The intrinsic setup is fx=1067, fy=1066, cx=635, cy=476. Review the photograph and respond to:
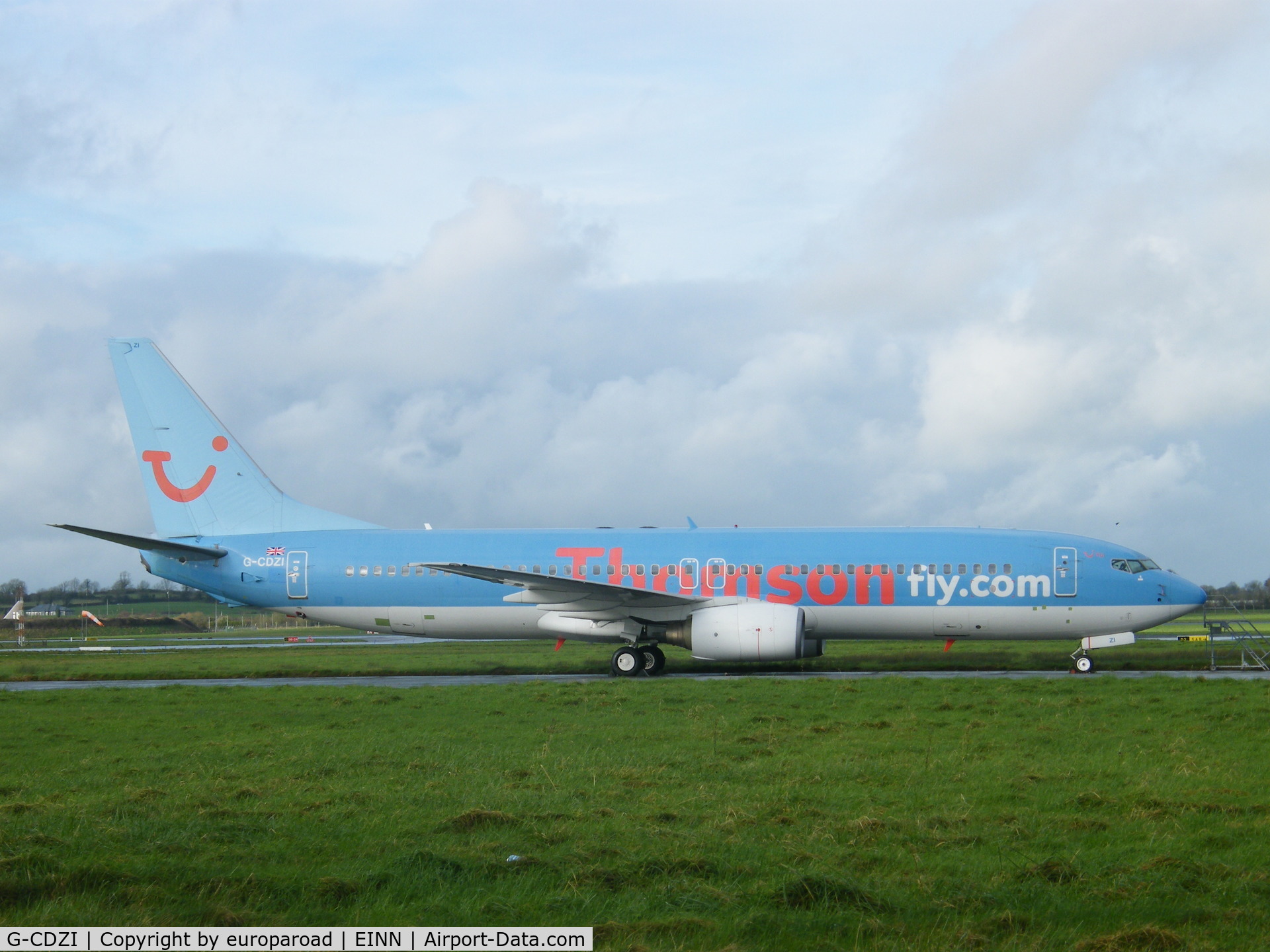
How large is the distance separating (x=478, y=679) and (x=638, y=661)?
394 centimetres

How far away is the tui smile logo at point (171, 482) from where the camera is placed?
29.6m

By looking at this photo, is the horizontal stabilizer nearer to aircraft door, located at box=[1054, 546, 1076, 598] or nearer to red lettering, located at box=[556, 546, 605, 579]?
red lettering, located at box=[556, 546, 605, 579]

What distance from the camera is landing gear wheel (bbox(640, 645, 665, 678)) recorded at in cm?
2661

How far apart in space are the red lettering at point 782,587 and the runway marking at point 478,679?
1.80 metres

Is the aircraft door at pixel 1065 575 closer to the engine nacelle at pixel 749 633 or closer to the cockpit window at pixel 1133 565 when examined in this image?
the cockpit window at pixel 1133 565

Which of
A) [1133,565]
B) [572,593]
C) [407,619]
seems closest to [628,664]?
[572,593]

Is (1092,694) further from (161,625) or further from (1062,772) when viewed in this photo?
(161,625)

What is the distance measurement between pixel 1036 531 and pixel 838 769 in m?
17.6

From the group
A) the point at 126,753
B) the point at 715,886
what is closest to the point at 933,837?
the point at 715,886

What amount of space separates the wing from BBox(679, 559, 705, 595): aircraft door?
0.25 meters

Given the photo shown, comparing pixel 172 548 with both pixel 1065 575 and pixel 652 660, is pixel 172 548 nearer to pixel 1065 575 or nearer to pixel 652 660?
pixel 652 660

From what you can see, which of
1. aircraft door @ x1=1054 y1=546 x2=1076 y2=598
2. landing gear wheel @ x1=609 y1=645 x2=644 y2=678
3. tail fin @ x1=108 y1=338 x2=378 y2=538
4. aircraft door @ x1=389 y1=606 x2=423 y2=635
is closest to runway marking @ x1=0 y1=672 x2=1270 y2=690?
landing gear wheel @ x1=609 y1=645 x2=644 y2=678

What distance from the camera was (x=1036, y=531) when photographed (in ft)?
88.7

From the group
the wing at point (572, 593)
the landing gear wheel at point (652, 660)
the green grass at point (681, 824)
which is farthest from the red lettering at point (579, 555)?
the green grass at point (681, 824)
